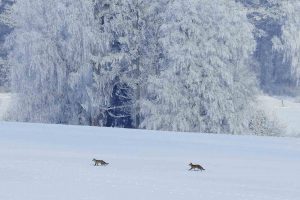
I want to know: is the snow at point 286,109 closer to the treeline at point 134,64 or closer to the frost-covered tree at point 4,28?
the treeline at point 134,64

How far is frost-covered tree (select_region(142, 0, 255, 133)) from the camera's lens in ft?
77.9

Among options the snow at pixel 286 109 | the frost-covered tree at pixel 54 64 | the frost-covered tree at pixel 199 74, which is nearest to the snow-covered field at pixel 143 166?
the frost-covered tree at pixel 199 74

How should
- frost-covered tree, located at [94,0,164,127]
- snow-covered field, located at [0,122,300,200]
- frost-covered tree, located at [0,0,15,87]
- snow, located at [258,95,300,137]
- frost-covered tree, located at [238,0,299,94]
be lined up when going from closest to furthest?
snow-covered field, located at [0,122,300,200]
frost-covered tree, located at [94,0,164,127]
snow, located at [258,95,300,137]
frost-covered tree, located at [0,0,15,87]
frost-covered tree, located at [238,0,299,94]

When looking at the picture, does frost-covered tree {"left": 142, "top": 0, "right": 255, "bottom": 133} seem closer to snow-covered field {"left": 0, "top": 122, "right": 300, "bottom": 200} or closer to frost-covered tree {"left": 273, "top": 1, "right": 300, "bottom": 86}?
snow-covered field {"left": 0, "top": 122, "right": 300, "bottom": 200}

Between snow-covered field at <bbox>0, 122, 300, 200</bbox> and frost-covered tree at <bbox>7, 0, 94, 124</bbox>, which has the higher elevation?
frost-covered tree at <bbox>7, 0, 94, 124</bbox>

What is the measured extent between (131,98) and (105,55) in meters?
1.89

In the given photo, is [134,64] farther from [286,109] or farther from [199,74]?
[286,109]

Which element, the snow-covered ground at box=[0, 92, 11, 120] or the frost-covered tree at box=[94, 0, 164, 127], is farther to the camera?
the snow-covered ground at box=[0, 92, 11, 120]

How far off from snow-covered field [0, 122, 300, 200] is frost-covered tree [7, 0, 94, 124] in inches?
419

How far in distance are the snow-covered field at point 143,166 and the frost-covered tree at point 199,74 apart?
406 inches

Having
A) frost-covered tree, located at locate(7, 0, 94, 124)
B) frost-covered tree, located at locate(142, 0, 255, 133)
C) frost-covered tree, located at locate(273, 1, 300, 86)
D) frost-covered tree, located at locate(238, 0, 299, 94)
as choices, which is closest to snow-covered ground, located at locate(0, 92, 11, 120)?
frost-covered tree, located at locate(7, 0, 94, 124)

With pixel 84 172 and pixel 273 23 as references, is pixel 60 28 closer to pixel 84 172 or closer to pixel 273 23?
pixel 84 172

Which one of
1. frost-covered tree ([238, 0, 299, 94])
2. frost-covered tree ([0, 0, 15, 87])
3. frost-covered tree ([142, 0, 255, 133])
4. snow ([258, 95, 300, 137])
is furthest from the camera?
frost-covered tree ([238, 0, 299, 94])

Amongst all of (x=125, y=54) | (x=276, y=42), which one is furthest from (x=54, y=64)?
(x=276, y=42)
